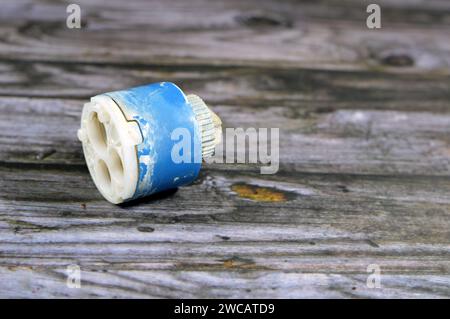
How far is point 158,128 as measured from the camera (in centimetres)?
98

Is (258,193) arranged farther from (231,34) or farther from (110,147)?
(231,34)

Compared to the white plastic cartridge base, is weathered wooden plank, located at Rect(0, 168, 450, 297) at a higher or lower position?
lower

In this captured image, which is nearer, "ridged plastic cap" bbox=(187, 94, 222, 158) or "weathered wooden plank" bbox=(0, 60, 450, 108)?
"ridged plastic cap" bbox=(187, 94, 222, 158)

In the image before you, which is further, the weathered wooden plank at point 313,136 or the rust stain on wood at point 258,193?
the weathered wooden plank at point 313,136

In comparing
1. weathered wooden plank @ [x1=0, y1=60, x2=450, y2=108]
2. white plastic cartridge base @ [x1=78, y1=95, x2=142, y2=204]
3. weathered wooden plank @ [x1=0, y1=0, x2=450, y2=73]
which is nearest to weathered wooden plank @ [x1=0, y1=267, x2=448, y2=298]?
white plastic cartridge base @ [x1=78, y1=95, x2=142, y2=204]

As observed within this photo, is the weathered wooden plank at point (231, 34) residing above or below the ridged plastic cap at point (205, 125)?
above

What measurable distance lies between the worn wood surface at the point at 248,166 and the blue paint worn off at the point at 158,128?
66 mm

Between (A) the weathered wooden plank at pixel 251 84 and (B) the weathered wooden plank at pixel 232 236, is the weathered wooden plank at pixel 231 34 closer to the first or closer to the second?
(A) the weathered wooden plank at pixel 251 84

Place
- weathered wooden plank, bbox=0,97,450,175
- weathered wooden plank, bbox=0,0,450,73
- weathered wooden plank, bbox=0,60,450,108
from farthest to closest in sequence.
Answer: weathered wooden plank, bbox=0,0,450,73, weathered wooden plank, bbox=0,60,450,108, weathered wooden plank, bbox=0,97,450,175

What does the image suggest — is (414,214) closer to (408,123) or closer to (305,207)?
(305,207)

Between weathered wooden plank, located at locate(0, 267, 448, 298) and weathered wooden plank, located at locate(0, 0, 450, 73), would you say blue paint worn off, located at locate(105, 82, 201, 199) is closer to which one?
weathered wooden plank, located at locate(0, 267, 448, 298)

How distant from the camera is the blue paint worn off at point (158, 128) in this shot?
0.97 metres

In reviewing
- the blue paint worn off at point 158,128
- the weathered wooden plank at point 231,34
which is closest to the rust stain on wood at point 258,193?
the blue paint worn off at point 158,128

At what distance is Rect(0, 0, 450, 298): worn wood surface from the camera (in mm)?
941
